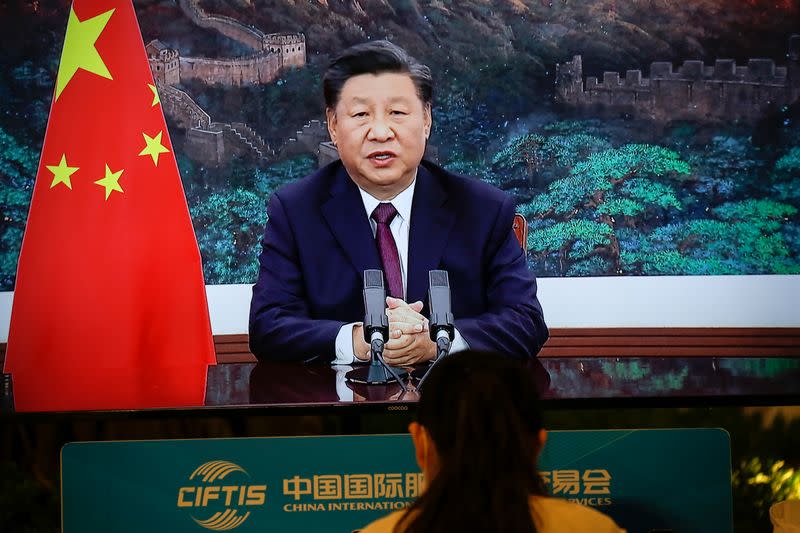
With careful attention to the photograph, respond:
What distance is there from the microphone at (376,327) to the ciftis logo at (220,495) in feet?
1.65

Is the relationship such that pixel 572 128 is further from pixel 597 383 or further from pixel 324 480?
pixel 324 480

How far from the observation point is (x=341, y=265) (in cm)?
368

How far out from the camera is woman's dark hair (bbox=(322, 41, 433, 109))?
378cm

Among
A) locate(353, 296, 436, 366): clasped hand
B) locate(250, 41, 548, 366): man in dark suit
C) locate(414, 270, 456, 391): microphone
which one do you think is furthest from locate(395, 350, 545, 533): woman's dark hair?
locate(250, 41, 548, 366): man in dark suit

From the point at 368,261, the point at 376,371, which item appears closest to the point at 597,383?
the point at 376,371

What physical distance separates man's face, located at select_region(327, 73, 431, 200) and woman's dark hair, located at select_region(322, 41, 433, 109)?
2cm

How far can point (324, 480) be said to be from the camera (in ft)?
9.78

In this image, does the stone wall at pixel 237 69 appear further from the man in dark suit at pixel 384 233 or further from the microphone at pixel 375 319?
the microphone at pixel 375 319

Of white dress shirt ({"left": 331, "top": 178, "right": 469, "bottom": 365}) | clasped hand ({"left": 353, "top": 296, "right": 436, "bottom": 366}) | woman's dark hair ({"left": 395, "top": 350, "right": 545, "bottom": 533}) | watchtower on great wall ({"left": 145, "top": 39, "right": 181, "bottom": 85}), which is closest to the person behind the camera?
woman's dark hair ({"left": 395, "top": 350, "right": 545, "bottom": 533})

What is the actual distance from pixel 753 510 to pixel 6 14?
10.6ft

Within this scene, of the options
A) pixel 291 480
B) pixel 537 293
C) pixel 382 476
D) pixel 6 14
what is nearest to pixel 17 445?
pixel 291 480

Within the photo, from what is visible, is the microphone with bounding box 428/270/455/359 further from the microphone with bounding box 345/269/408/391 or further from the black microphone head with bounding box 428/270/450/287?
the microphone with bounding box 345/269/408/391

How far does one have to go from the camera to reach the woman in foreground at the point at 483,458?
154 cm

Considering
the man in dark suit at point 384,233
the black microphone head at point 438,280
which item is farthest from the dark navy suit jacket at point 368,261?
the black microphone head at point 438,280
